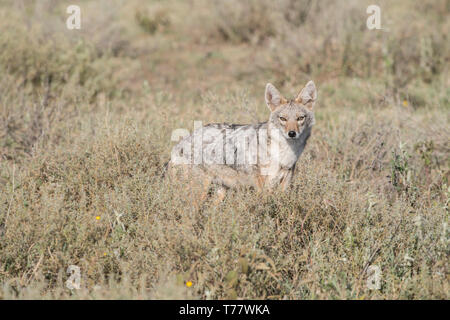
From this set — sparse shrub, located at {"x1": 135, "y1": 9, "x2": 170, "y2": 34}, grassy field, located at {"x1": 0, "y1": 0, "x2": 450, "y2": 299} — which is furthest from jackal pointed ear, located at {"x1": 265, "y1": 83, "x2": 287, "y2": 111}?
sparse shrub, located at {"x1": 135, "y1": 9, "x2": 170, "y2": 34}

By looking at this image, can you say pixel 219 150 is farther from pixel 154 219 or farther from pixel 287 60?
pixel 287 60

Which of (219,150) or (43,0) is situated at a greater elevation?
(43,0)

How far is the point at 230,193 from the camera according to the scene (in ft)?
13.8

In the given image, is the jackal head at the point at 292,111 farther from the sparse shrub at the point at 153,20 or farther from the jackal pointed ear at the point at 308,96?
the sparse shrub at the point at 153,20

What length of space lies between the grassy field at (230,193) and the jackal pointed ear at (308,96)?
0.56m

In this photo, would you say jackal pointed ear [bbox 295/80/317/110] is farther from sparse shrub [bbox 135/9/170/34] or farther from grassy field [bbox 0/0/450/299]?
sparse shrub [bbox 135/9/170/34]

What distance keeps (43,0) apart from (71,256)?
875 centimetres

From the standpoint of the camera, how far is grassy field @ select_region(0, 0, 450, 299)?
346cm

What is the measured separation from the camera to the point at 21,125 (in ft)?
20.1

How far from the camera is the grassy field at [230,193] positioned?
136 inches

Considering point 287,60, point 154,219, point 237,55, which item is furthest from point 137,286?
point 237,55

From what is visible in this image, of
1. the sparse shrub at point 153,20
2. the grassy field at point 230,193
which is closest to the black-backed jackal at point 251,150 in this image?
the grassy field at point 230,193

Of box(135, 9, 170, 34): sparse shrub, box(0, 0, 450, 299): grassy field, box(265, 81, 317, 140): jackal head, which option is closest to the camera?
box(0, 0, 450, 299): grassy field

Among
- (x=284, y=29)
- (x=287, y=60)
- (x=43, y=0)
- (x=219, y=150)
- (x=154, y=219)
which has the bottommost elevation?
(x=154, y=219)
